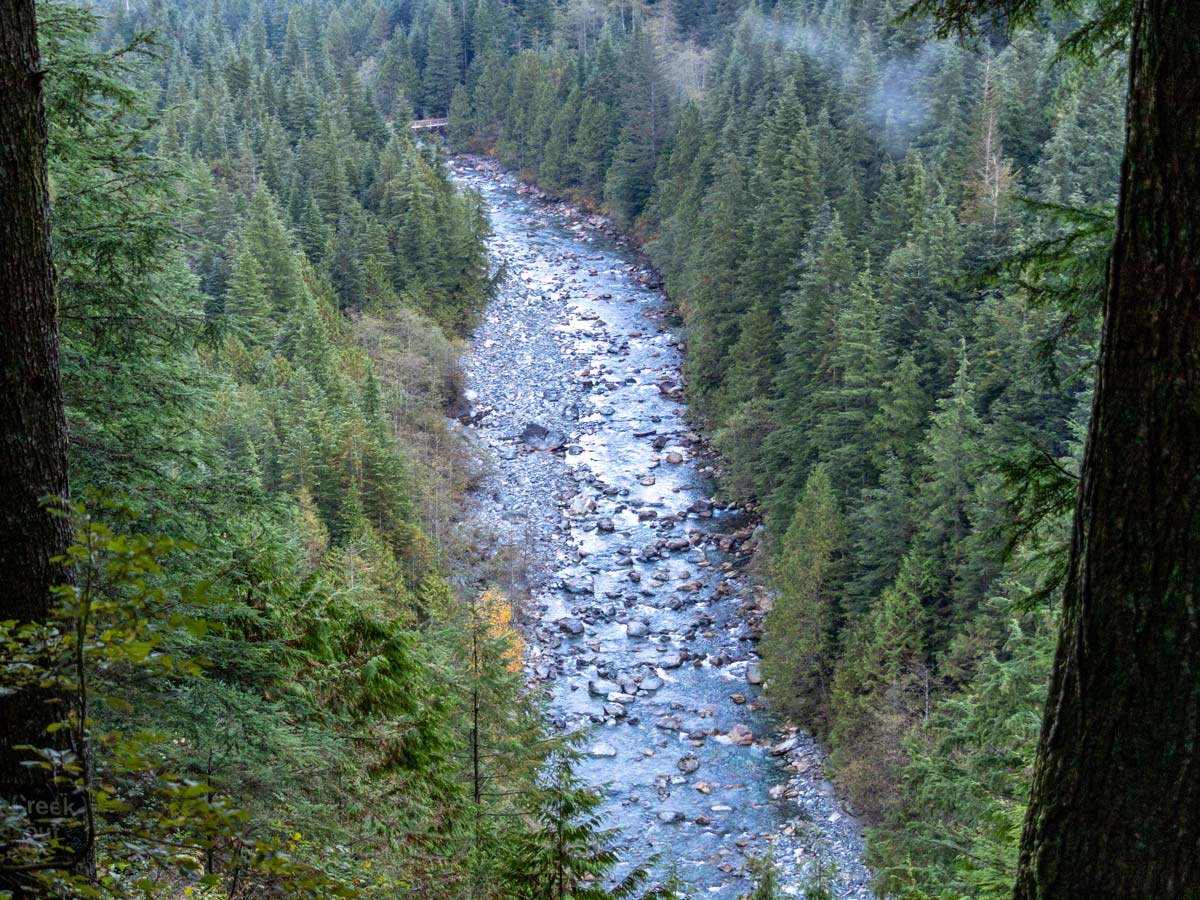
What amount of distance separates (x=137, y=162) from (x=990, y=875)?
931cm

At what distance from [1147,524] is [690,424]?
41533 millimetres

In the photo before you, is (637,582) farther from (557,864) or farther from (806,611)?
(557,864)

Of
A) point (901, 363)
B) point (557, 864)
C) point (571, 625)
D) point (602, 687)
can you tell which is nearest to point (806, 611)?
point (602, 687)

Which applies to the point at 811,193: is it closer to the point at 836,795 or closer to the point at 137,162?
the point at 836,795

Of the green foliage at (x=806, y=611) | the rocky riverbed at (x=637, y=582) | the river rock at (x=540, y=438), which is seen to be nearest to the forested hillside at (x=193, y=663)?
the rocky riverbed at (x=637, y=582)

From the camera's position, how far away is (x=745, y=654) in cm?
3114

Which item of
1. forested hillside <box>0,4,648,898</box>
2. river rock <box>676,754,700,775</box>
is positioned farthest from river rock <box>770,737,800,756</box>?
forested hillside <box>0,4,648,898</box>

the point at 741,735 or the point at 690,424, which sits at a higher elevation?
the point at 690,424

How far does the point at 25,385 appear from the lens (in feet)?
13.4

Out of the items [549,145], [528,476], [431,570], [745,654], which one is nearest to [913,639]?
[745,654]

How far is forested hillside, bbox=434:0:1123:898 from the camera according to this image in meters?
14.0

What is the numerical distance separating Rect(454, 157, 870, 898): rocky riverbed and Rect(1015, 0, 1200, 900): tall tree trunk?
9575 mm

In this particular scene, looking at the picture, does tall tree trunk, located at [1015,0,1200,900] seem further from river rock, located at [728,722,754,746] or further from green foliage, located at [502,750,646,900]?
river rock, located at [728,722,754,746]

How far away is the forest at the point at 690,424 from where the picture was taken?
349cm
